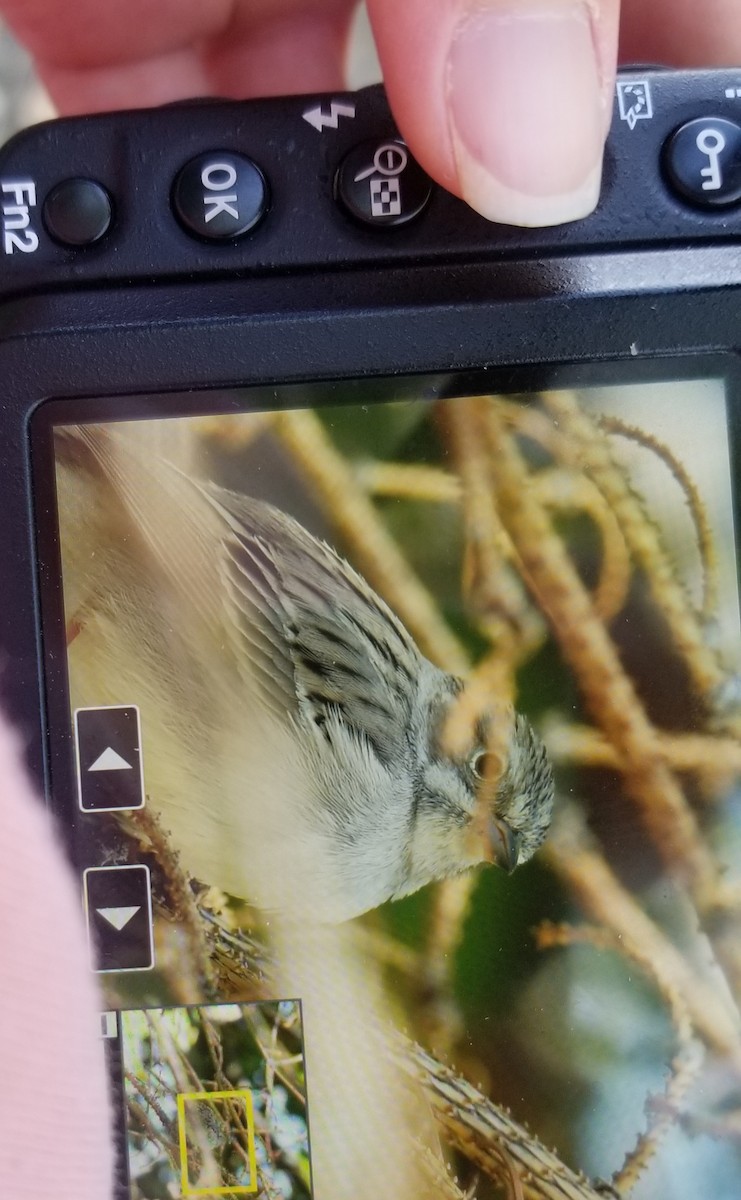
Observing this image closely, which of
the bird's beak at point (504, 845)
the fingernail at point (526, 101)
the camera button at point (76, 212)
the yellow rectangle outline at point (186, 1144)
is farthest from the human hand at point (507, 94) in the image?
the yellow rectangle outline at point (186, 1144)

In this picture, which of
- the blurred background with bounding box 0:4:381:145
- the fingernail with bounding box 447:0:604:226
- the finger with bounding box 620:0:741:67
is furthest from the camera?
the blurred background with bounding box 0:4:381:145

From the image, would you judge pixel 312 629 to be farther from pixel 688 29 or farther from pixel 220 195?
pixel 688 29

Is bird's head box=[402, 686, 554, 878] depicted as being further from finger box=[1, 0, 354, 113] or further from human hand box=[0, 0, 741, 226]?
finger box=[1, 0, 354, 113]

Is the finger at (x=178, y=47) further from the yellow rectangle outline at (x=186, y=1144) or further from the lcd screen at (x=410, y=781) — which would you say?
the yellow rectangle outline at (x=186, y=1144)

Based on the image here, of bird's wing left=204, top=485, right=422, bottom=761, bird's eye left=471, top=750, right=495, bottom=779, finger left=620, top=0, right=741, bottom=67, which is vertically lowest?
bird's eye left=471, top=750, right=495, bottom=779

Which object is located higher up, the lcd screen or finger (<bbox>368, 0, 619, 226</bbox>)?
finger (<bbox>368, 0, 619, 226</bbox>)

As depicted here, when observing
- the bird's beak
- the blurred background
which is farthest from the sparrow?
the blurred background
